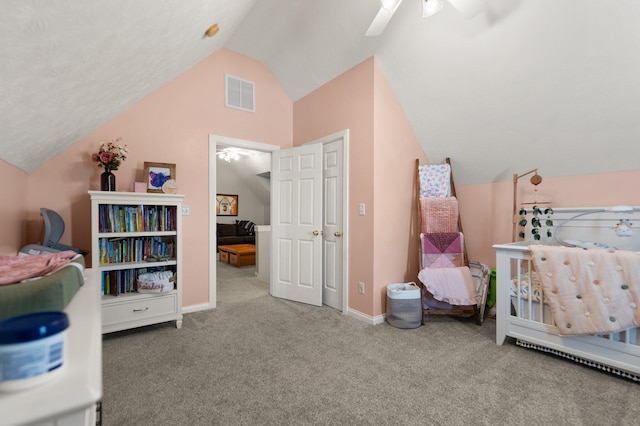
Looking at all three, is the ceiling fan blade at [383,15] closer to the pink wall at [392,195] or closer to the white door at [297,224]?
the pink wall at [392,195]

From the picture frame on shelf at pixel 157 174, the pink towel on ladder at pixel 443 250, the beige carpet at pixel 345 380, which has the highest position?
the picture frame on shelf at pixel 157 174

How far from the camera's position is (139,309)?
264 cm

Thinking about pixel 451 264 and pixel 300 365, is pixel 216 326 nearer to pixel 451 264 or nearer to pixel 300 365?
pixel 300 365

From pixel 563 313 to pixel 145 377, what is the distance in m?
2.87

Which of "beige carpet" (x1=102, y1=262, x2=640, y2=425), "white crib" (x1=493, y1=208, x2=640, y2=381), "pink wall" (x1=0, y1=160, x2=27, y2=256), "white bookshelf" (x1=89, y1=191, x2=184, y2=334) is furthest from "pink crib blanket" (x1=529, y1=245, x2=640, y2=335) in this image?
"pink wall" (x1=0, y1=160, x2=27, y2=256)

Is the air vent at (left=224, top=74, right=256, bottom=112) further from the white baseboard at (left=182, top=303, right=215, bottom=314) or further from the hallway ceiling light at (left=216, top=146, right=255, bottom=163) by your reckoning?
the hallway ceiling light at (left=216, top=146, right=255, bottom=163)

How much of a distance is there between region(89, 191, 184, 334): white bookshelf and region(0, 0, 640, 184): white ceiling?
0.68 metres

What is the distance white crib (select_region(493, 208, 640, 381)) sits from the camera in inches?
76.0

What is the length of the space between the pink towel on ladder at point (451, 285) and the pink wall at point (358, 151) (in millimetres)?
565

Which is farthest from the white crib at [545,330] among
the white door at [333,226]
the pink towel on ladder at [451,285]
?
the white door at [333,226]

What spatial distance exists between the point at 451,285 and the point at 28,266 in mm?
2999

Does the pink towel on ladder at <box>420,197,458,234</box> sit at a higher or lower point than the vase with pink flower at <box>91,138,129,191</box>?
lower

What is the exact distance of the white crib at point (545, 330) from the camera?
1.93 m

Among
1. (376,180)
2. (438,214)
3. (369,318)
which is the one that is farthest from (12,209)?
(438,214)
